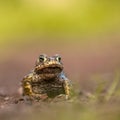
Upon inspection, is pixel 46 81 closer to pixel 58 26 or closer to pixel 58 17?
pixel 58 17

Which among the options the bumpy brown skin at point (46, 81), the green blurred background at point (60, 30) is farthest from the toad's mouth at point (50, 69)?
the green blurred background at point (60, 30)

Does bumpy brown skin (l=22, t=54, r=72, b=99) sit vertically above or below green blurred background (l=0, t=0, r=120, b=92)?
below

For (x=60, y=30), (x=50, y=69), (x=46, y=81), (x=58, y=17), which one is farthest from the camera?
(x=60, y=30)

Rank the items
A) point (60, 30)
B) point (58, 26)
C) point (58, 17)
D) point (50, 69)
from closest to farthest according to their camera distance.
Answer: point (50, 69) < point (58, 17) < point (58, 26) < point (60, 30)

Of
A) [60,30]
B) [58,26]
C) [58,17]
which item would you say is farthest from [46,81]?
[60,30]

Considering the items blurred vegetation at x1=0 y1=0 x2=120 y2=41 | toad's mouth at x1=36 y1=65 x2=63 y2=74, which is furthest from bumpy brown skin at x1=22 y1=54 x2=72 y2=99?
blurred vegetation at x1=0 y1=0 x2=120 y2=41

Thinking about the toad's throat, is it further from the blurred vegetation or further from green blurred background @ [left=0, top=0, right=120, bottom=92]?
the blurred vegetation

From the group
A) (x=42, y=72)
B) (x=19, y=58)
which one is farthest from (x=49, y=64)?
(x=19, y=58)

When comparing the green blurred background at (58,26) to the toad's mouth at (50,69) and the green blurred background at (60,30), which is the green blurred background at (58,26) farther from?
the toad's mouth at (50,69)
